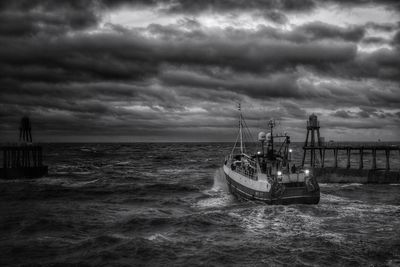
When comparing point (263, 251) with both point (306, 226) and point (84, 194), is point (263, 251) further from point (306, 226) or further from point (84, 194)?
point (84, 194)

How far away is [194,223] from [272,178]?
350 inches

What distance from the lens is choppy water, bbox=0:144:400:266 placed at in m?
18.3

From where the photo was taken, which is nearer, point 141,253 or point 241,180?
point 141,253

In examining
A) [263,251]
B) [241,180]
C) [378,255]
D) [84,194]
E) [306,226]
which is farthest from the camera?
[84,194]

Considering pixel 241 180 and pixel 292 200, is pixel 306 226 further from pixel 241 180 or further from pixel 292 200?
pixel 241 180

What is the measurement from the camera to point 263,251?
19219 mm

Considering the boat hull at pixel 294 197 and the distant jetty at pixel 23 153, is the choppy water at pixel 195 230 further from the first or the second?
the distant jetty at pixel 23 153

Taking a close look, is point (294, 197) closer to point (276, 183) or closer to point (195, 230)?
point (276, 183)

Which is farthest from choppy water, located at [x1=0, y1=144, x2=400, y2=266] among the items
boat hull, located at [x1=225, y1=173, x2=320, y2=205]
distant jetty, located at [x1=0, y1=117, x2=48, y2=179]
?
distant jetty, located at [x1=0, y1=117, x2=48, y2=179]

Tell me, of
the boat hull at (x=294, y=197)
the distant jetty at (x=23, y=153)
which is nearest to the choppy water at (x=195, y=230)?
the boat hull at (x=294, y=197)

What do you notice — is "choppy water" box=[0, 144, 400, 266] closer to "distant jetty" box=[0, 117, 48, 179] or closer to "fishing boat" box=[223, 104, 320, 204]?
"fishing boat" box=[223, 104, 320, 204]

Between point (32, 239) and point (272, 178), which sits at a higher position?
Result: point (272, 178)

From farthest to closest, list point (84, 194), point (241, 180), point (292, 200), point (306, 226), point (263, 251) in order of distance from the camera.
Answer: point (84, 194), point (241, 180), point (292, 200), point (306, 226), point (263, 251)

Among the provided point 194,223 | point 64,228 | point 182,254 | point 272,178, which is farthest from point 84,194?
point 182,254
